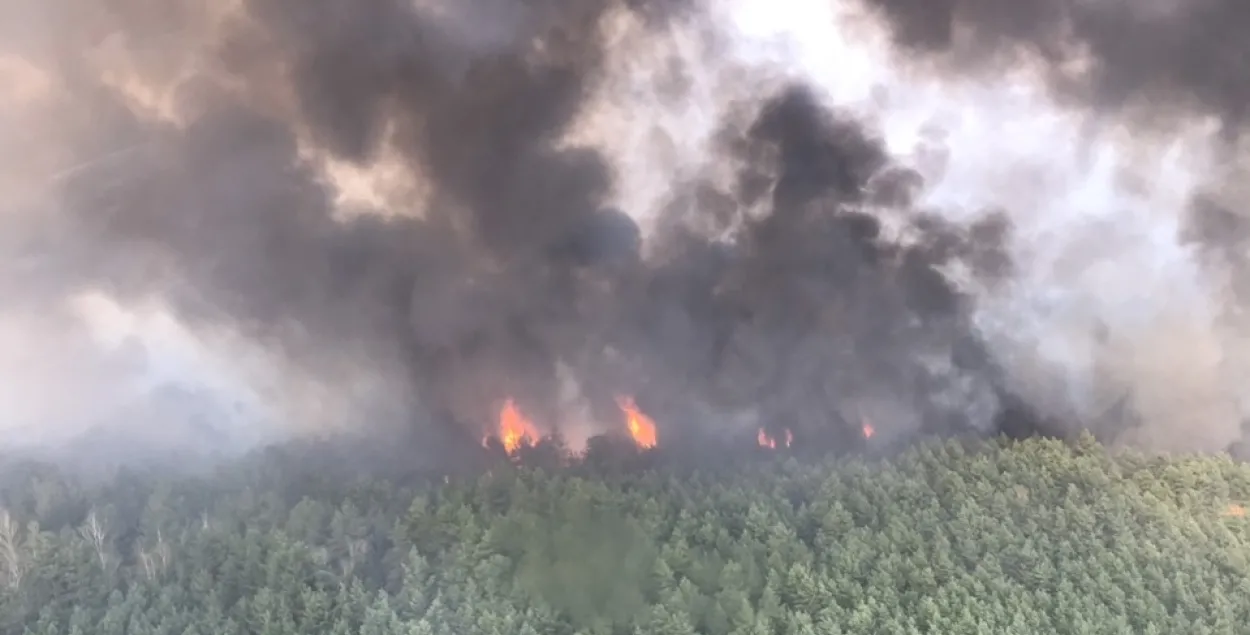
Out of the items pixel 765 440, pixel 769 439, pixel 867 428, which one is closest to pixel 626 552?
pixel 765 440

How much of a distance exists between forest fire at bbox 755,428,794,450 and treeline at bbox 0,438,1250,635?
2879 mm

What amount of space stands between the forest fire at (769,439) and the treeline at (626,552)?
288cm

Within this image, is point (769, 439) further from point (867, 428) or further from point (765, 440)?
point (867, 428)

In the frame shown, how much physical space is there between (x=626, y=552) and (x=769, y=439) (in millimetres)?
8961

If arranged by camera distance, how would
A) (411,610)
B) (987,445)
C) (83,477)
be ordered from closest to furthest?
(411,610) < (83,477) < (987,445)

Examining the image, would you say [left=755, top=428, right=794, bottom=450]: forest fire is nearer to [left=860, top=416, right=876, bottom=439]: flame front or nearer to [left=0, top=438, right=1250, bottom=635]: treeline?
[left=860, top=416, right=876, bottom=439]: flame front

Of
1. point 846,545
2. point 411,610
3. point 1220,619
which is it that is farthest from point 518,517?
point 1220,619

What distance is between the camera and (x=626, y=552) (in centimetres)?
2169

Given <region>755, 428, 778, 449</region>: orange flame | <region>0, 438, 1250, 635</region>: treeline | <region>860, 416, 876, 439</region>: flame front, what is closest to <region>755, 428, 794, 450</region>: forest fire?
<region>755, 428, 778, 449</region>: orange flame

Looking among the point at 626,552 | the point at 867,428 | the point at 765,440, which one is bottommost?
the point at 626,552

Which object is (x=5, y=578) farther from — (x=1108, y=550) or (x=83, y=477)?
(x=1108, y=550)

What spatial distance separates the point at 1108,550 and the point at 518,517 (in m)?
13.4

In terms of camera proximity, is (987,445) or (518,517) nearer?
(518,517)

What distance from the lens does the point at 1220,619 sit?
2111 cm
